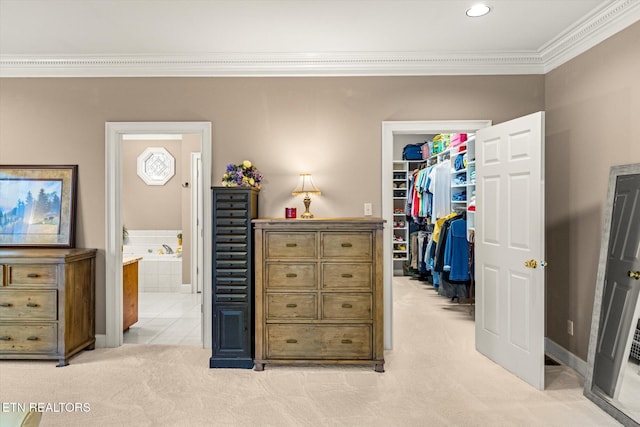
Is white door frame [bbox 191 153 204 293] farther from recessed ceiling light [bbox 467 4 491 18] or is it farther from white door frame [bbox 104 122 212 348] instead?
recessed ceiling light [bbox 467 4 491 18]

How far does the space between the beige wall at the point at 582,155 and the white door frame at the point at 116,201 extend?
10.3 feet

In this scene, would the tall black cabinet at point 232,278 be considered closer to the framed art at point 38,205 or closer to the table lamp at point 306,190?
the table lamp at point 306,190

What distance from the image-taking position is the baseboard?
332 centimetres

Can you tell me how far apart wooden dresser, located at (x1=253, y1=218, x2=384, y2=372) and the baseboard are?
5.24 feet

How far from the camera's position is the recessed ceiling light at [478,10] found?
2897mm

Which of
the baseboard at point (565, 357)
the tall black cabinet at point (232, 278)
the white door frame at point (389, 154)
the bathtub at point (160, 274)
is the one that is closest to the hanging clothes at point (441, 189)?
the white door frame at point (389, 154)

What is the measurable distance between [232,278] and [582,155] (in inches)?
118

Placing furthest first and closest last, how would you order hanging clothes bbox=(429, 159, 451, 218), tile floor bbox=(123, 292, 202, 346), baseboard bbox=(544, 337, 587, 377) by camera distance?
hanging clothes bbox=(429, 159, 451, 218) → tile floor bbox=(123, 292, 202, 346) → baseboard bbox=(544, 337, 587, 377)

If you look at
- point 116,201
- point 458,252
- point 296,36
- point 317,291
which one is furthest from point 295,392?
point 458,252

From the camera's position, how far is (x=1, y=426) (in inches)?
42.3

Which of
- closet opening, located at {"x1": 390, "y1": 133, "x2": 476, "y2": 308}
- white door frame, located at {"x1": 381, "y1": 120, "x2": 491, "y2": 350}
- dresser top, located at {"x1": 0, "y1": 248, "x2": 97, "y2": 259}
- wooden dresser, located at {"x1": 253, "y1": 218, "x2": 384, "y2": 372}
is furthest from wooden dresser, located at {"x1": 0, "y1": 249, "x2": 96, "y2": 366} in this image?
closet opening, located at {"x1": 390, "y1": 133, "x2": 476, "y2": 308}

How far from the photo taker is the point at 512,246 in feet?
10.8

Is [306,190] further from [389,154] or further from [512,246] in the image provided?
[512,246]

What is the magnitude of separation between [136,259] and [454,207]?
4.21 metres
